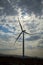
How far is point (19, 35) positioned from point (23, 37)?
151 inches

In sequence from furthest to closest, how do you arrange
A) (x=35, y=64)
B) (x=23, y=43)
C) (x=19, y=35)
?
(x=35, y=64), (x=19, y=35), (x=23, y=43)

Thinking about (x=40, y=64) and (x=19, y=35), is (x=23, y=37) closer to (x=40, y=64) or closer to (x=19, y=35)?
(x=19, y=35)

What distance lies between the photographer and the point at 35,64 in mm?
106312

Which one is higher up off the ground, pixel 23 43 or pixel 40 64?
pixel 23 43

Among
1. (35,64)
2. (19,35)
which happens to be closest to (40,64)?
(35,64)

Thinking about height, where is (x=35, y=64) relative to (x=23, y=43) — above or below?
below

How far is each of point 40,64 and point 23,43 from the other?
160 ft

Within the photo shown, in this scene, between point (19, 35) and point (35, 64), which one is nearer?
point (19, 35)

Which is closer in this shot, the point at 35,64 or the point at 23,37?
the point at 23,37

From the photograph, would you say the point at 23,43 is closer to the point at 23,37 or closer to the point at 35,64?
the point at 23,37

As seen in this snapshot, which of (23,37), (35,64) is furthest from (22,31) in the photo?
(35,64)

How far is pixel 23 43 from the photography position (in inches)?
2516

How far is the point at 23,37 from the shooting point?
6556 cm

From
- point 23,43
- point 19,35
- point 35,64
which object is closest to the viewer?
point 23,43
